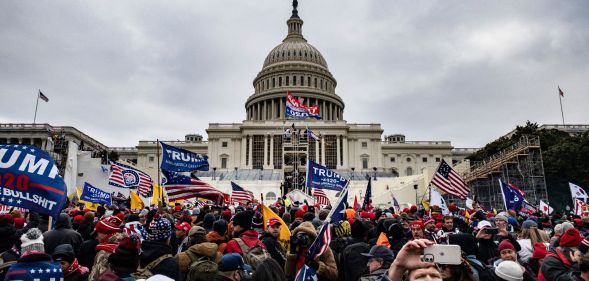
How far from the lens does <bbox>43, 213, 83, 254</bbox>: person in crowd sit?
635 cm

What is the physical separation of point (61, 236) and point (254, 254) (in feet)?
11.4

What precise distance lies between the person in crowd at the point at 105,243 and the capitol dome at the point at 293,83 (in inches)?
3072

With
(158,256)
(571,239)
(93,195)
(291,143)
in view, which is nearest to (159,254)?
(158,256)

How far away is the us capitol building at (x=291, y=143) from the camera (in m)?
49.7

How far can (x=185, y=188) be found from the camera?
11.8 metres

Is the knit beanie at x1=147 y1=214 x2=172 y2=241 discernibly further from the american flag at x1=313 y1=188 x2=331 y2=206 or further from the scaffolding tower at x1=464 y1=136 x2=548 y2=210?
the scaffolding tower at x1=464 y1=136 x2=548 y2=210

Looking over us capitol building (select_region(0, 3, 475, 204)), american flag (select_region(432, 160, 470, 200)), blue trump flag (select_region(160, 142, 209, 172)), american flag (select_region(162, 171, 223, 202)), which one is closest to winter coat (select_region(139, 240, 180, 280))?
american flag (select_region(162, 171, 223, 202))

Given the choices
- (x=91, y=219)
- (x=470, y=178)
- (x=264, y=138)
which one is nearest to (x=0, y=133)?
(x=264, y=138)

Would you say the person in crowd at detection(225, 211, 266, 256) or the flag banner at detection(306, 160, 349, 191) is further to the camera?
the flag banner at detection(306, 160, 349, 191)

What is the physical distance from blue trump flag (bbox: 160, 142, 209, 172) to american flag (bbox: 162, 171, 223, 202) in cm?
25

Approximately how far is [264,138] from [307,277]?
67219mm

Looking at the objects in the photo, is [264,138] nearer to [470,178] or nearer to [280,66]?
[280,66]

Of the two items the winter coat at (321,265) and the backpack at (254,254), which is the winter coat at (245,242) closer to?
the backpack at (254,254)

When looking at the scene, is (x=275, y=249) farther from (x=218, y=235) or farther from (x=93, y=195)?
(x=93, y=195)
